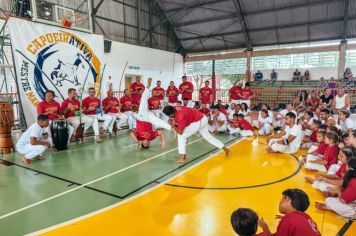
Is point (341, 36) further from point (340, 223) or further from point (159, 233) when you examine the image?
point (159, 233)

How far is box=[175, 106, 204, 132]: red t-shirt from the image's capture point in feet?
18.9

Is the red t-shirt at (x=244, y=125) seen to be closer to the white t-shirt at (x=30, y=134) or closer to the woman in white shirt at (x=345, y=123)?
the woman in white shirt at (x=345, y=123)

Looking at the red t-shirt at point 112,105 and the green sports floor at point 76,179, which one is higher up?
the red t-shirt at point 112,105

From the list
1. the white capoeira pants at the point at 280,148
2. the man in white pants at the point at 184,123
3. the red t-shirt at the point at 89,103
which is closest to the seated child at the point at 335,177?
the white capoeira pants at the point at 280,148

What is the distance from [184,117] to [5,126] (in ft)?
16.3

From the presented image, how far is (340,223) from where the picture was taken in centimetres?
328

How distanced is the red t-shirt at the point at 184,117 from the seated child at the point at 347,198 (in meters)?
3.21

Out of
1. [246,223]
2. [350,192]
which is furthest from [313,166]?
[246,223]

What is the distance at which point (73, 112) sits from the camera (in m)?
→ 8.25

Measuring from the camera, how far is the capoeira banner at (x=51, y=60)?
7805 millimetres

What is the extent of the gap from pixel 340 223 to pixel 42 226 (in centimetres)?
391

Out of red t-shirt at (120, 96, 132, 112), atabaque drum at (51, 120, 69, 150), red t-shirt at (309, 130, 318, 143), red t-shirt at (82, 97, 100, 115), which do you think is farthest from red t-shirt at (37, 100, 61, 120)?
red t-shirt at (309, 130, 318, 143)

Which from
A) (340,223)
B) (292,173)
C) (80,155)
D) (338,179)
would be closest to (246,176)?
(292,173)

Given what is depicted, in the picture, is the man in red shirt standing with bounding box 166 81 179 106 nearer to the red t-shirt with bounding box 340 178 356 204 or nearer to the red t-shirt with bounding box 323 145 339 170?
the red t-shirt with bounding box 323 145 339 170
